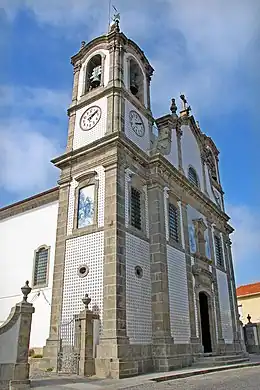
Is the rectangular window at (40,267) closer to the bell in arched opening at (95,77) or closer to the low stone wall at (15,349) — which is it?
the low stone wall at (15,349)

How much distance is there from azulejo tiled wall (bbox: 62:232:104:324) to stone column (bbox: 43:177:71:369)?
197 millimetres

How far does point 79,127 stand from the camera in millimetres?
15195

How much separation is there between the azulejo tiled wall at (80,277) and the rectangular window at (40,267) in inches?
71.1

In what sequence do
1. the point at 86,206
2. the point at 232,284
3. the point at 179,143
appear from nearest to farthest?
the point at 86,206 < the point at 179,143 < the point at 232,284

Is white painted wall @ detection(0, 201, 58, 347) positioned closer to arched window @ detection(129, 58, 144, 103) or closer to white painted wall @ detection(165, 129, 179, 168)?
white painted wall @ detection(165, 129, 179, 168)

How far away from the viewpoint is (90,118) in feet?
49.1

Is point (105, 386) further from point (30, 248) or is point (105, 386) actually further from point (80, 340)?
point (30, 248)

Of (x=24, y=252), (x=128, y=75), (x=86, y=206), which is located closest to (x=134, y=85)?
(x=128, y=75)

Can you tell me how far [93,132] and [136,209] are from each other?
367 centimetres

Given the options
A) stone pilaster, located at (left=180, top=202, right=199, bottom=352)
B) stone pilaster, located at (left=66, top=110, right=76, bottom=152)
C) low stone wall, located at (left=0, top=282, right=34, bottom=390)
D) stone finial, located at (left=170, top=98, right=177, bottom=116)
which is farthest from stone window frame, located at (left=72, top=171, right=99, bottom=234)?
stone finial, located at (left=170, top=98, right=177, bottom=116)

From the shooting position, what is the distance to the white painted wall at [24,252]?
13578 mm

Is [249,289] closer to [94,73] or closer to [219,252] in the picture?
[219,252]

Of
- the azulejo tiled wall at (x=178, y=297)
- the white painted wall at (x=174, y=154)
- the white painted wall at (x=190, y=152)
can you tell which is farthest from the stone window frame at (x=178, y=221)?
the white painted wall at (x=190, y=152)

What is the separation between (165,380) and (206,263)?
784 centimetres
